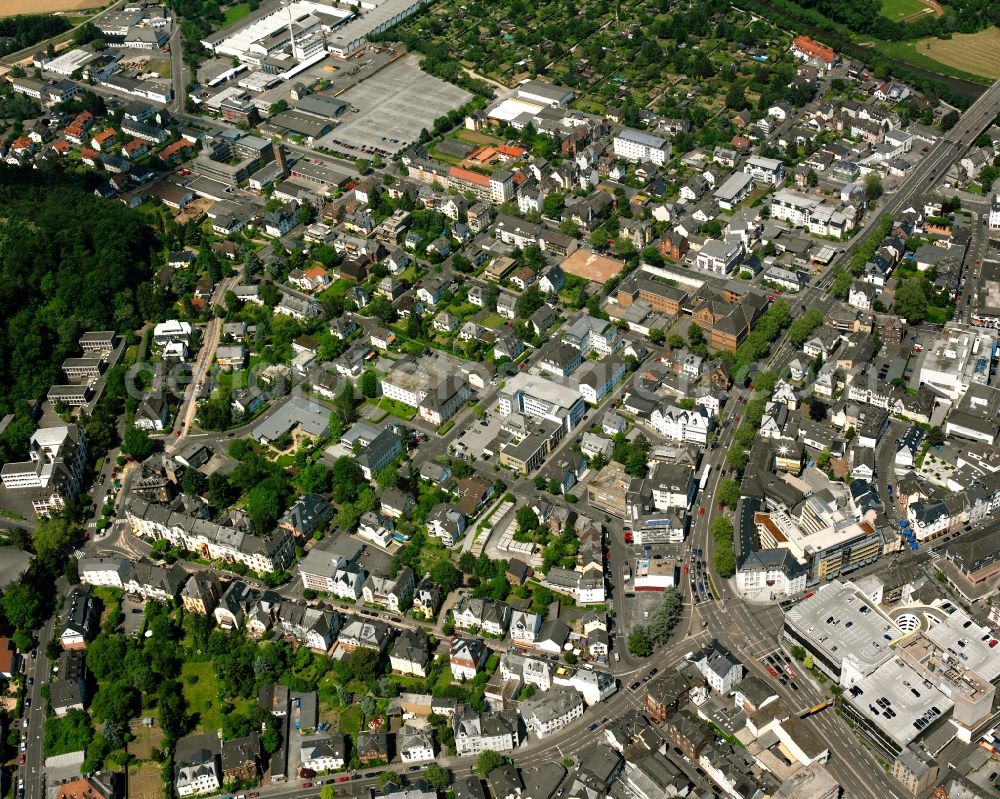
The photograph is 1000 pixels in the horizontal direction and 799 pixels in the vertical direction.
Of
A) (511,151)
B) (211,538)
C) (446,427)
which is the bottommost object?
(211,538)

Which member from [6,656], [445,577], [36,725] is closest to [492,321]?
[445,577]

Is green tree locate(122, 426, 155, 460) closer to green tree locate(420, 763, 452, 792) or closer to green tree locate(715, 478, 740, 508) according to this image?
green tree locate(420, 763, 452, 792)

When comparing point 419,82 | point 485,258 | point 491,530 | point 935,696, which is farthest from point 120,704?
point 419,82

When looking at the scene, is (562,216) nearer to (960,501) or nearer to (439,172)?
(439,172)

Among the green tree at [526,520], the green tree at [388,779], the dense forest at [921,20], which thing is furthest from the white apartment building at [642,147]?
the green tree at [388,779]

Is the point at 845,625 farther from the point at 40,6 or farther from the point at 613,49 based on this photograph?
the point at 40,6

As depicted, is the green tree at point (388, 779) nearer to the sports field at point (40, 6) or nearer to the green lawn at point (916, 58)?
the green lawn at point (916, 58)
